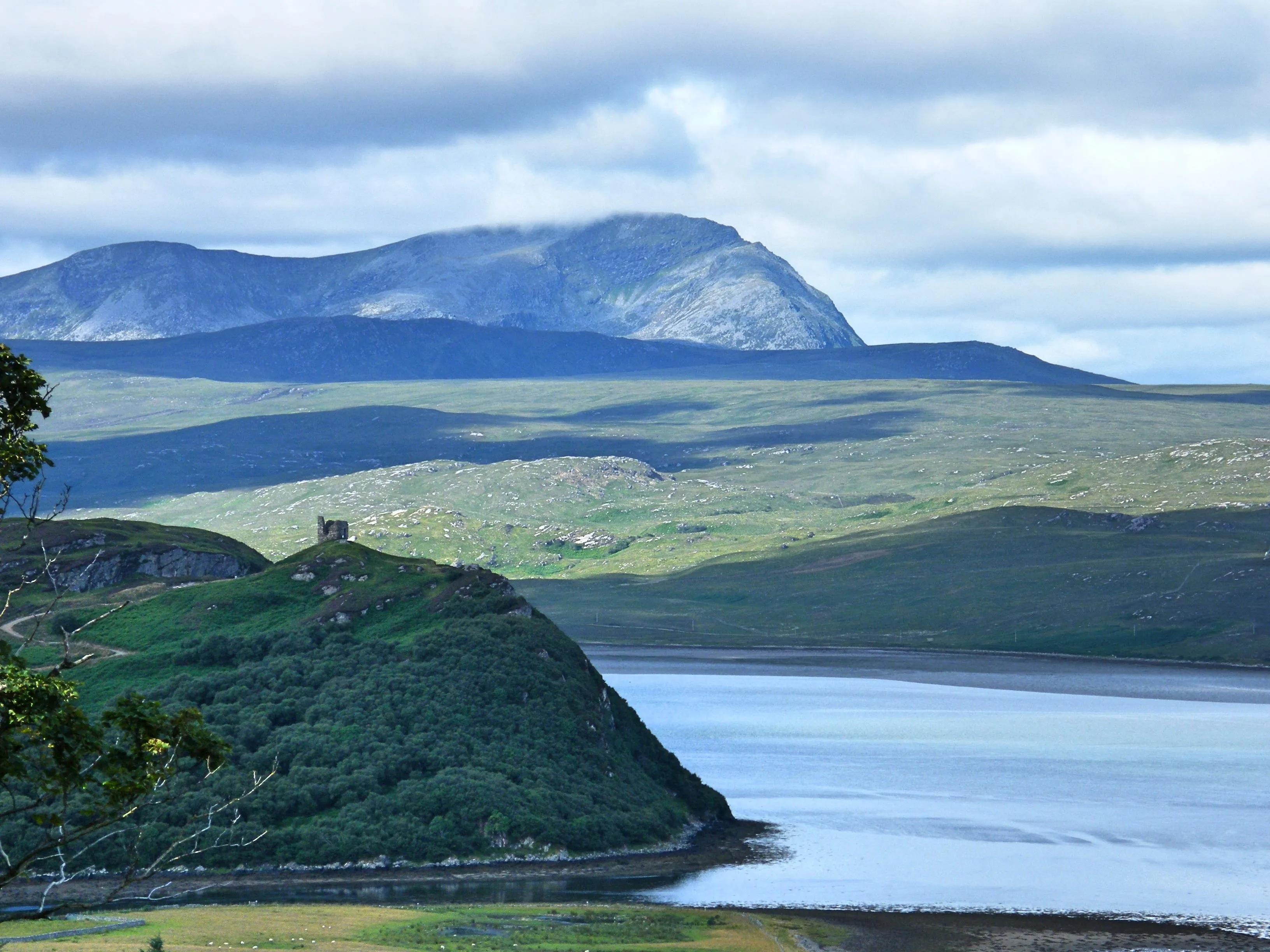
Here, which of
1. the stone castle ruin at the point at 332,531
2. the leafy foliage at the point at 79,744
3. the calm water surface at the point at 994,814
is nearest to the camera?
the leafy foliage at the point at 79,744

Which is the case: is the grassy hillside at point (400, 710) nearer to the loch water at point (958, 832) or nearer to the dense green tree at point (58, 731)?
the loch water at point (958, 832)

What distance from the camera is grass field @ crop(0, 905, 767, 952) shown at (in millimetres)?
79312

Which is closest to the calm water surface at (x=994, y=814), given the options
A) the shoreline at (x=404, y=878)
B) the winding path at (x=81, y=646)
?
the shoreline at (x=404, y=878)

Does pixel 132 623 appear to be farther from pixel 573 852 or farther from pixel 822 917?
pixel 822 917

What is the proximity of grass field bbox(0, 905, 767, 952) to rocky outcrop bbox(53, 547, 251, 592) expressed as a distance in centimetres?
7086

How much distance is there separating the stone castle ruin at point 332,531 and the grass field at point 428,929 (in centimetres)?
6109

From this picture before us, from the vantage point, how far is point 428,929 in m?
85.0

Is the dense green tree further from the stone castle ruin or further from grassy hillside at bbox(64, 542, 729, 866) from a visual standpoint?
the stone castle ruin

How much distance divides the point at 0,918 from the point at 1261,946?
240ft

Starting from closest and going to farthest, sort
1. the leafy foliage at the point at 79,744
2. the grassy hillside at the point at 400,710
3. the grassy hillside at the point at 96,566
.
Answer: the leafy foliage at the point at 79,744, the grassy hillside at the point at 400,710, the grassy hillside at the point at 96,566

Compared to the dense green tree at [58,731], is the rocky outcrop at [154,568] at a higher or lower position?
lower

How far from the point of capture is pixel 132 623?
13850 centimetres

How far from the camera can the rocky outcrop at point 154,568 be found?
512 feet

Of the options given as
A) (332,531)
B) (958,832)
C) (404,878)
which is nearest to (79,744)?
(404,878)
